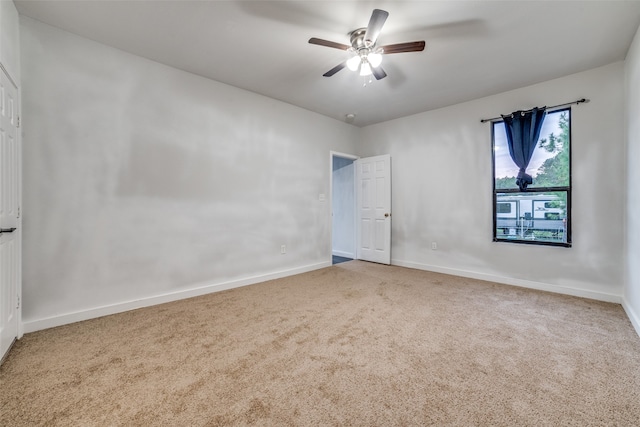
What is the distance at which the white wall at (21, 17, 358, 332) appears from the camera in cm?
250

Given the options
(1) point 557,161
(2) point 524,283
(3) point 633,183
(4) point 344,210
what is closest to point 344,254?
(4) point 344,210

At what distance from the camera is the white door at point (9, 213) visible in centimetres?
198

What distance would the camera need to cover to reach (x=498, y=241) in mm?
3992

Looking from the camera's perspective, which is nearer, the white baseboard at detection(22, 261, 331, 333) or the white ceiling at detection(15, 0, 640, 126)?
the white ceiling at detection(15, 0, 640, 126)

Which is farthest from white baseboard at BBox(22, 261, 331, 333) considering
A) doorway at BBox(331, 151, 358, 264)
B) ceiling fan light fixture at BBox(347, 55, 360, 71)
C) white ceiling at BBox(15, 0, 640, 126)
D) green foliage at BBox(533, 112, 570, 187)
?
green foliage at BBox(533, 112, 570, 187)

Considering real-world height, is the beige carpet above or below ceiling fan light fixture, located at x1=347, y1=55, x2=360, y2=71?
below

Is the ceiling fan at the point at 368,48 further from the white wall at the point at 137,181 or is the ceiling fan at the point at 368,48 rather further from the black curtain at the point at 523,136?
the black curtain at the point at 523,136

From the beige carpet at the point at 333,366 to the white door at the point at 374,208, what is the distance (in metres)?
2.15

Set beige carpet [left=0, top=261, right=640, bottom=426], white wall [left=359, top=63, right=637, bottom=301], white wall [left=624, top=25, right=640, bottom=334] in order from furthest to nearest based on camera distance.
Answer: white wall [left=359, top=63, right=637, bottom=301], white wall [left=624, top=25, right=640, bottom=334], beige carpet [left=0, top=261, right=640, bottom=426]

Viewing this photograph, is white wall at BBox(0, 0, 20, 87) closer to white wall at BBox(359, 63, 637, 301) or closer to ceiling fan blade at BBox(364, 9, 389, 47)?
ceiling fan blade at BBox(364, 9, 389, 47)

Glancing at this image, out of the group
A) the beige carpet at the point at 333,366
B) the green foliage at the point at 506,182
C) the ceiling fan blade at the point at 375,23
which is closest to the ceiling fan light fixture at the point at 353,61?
the ceiling fan blade at the point at 375,23

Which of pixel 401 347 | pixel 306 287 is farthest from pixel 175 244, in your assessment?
pixel 401 347

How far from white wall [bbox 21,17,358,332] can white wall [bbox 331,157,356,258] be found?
1.88 metres

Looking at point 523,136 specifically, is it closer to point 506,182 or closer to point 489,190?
point 506,182
